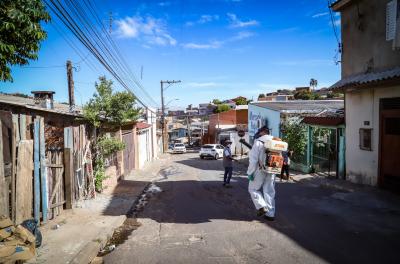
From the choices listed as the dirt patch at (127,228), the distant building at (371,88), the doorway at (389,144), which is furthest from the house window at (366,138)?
the dirt patch at (127,228)

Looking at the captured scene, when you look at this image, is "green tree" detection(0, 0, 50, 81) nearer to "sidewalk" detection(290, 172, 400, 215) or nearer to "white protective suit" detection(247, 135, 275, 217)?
"white protective suit" detection(247, 135, 275, 217)

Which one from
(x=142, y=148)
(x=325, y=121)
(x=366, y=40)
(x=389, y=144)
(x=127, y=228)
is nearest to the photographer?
(x=127, y=228)

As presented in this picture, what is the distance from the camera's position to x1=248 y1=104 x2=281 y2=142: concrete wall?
20844 mm

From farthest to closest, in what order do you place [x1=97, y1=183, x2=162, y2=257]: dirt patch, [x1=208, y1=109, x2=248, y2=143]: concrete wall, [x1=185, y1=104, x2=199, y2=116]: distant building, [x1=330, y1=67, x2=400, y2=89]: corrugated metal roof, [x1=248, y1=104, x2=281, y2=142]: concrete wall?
1. [x1=185, y1=104, x2=199, y2=116]: distant building
2. [x1=208, y1=109, x2=248, y2=143]: concrete wall
3. [x1=248, y1=104, x2=281, y2=142]: concrete wall
4. [x1=330, y1=67, x2=400, y2=89]: corrugated metal roof
5. [x1=97, y1=183, x2=162, y2=257]: dirt patch

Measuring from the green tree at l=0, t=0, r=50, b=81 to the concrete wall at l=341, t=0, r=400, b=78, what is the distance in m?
10.1

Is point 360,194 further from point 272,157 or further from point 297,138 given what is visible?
point 297,138

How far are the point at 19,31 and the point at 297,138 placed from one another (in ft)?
45.6

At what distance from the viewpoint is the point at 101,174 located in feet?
34.8

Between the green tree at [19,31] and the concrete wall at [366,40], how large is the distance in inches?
397

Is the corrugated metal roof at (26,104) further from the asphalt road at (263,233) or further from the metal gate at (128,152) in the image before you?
the asphalt road at (263,233)

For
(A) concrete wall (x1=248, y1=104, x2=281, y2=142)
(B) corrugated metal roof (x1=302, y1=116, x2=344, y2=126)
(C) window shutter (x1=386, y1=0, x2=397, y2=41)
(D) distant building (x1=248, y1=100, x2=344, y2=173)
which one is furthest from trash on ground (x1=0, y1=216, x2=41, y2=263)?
(A) concrete wall (x1=248, y1=104, x2=281, y2=142)

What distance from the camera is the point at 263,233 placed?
6.11m

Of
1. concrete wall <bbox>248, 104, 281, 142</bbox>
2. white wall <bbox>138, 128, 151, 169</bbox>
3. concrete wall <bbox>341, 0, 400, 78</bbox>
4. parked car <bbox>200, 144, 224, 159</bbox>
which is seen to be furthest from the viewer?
parked car <bbox>200, 144, 224, 159</bbox>

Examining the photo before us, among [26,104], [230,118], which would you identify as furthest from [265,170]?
[230,118]
